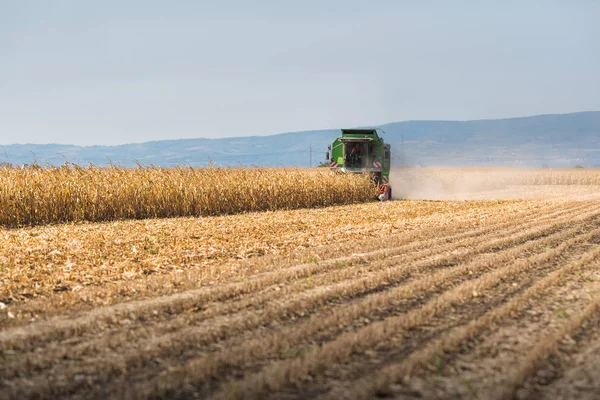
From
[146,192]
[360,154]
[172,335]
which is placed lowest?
[172,335]

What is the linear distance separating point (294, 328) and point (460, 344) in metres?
1.52

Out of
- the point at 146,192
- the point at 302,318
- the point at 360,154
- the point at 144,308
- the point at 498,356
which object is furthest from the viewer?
the point at 360,154

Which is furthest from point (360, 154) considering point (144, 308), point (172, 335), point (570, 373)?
point (570, 373)

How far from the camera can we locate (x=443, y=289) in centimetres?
824

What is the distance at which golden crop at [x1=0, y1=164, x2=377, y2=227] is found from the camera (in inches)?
744

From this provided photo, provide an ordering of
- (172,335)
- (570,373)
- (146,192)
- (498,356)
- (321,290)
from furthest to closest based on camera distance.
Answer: (146,192), (321,290), (172,335), (498,356), (570,373)

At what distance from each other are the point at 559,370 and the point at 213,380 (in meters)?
2.69

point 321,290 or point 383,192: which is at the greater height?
point 321,290

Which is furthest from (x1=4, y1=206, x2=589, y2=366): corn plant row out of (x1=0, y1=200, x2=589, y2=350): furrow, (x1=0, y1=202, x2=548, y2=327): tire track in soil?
(x1=0, y1=202, x2=548, y2=327): tire track in soil

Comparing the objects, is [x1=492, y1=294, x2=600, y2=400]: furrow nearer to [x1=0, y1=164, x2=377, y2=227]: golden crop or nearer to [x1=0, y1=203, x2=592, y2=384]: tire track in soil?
[x1=0, y1=203, x2=592, y2=384]: tire track in soil

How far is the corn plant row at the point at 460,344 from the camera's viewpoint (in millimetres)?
4824

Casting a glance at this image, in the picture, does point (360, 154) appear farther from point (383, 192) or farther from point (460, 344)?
point (460, 344)

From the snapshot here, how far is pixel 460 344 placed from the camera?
19.4ft

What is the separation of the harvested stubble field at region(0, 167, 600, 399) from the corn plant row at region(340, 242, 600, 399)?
0.02m
